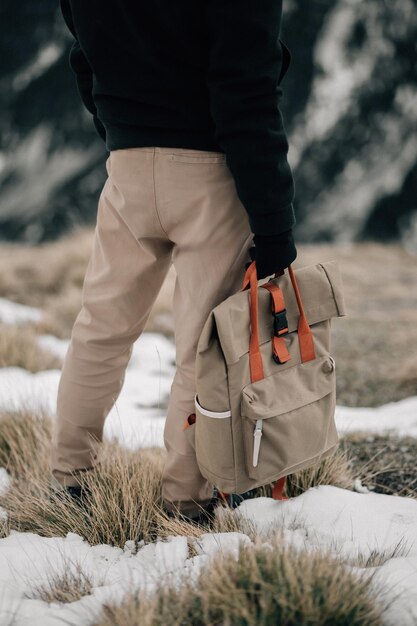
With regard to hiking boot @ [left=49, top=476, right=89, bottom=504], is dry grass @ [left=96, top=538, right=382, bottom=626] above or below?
above

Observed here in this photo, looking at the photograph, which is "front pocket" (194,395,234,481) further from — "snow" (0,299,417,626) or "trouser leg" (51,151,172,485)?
"trouser leg" (51,151,172,485)

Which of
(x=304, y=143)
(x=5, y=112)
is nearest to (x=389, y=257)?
(x=304, y=143)

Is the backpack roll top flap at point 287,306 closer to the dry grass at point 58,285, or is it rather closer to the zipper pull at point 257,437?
the zipper pull at point 257,437

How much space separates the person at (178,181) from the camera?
1.32m

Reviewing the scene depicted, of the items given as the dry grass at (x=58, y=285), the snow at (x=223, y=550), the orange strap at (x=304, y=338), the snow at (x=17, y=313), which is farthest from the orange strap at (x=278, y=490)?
the snow at (x=17, y=313)

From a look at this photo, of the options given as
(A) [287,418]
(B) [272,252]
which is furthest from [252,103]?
(A) [287,418]

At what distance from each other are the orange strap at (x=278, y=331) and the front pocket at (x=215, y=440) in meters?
0.20

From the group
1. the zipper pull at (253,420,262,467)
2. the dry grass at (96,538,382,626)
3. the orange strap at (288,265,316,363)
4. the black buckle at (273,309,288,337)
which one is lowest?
the dry grass at (96,538,382,626)

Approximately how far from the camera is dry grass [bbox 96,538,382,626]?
3.61ft

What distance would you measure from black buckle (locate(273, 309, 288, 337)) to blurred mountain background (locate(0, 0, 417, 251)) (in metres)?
11.7

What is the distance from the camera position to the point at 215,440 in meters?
1.50

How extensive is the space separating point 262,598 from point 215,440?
17.6 inches

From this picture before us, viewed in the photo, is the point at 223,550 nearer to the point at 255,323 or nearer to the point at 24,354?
the point at 255,323

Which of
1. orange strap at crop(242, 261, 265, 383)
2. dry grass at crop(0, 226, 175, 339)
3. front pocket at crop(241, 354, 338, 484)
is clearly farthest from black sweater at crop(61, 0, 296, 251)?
dry grass at crop(0, 226, 175, 339)
